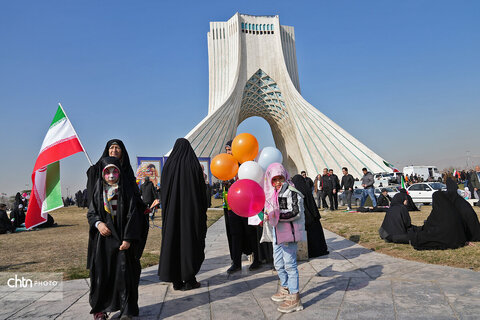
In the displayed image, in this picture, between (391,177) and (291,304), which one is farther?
(391,177)

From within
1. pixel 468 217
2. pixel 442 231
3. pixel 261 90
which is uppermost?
pixel 261 90

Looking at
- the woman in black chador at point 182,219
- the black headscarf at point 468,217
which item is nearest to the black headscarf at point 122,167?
the woman in black chador at point 182,219

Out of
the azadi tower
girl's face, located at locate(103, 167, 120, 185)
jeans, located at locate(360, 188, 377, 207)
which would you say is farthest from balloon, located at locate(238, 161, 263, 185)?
the azadi tower

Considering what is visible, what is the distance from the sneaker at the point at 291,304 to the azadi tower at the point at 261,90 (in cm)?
2356

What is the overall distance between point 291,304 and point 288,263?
30cm

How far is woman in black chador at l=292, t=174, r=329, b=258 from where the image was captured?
161 inches

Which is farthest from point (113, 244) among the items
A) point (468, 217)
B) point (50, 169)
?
point (468, 217)

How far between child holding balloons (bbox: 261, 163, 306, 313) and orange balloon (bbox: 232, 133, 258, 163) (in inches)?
54.6

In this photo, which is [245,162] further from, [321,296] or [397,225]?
[397,225]

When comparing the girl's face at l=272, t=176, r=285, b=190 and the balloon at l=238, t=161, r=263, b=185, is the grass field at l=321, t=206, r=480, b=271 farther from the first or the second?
the girl's face at l=272, t=176, r=285, b=190

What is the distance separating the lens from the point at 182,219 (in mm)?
3188

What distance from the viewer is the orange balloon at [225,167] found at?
397 centimetres

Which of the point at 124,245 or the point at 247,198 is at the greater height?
the point at 247,198

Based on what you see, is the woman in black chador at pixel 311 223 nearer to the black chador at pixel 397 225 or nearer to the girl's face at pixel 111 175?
the black chador at pixel 397 225
